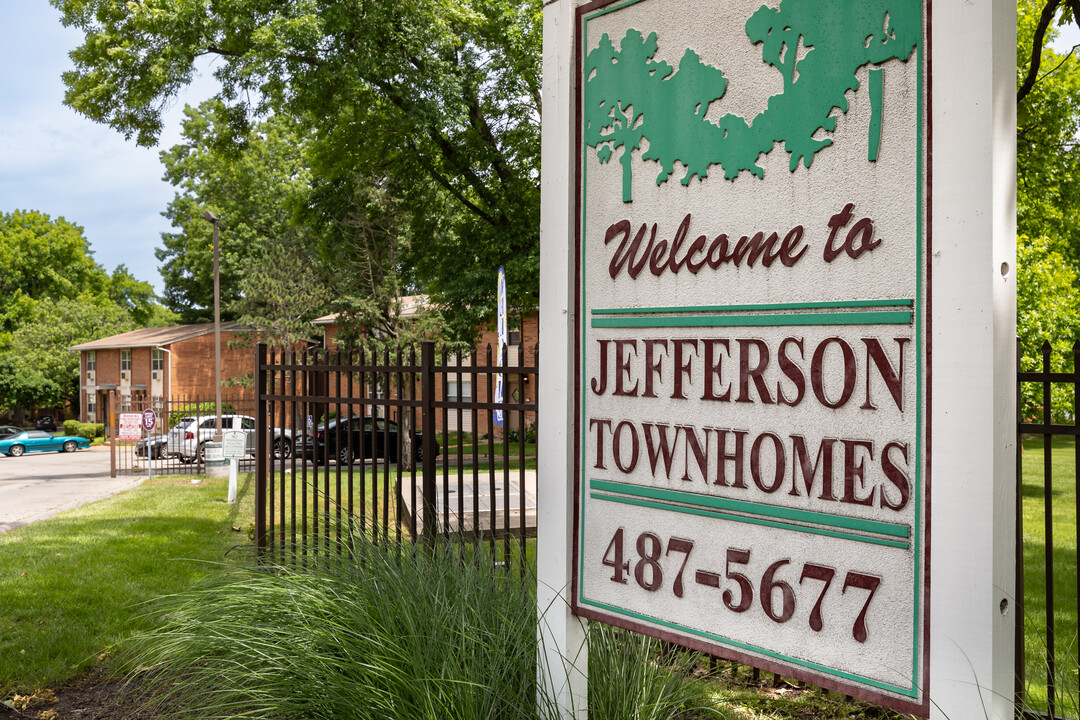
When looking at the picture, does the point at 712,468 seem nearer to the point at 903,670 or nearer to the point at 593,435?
the point at 593,435

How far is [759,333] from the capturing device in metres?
2.55

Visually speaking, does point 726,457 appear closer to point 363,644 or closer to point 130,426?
point 363,644

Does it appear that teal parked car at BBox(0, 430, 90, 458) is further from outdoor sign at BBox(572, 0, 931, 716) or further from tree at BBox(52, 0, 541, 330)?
outdoor sign at BBox(572, 0, 931, 716)

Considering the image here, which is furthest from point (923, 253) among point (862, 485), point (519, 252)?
point (519, 252)

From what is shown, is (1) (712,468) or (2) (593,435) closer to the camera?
(1) (712,468)

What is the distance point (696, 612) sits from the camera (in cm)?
267

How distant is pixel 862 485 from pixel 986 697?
62cm

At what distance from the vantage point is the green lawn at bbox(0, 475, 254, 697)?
17.0ft

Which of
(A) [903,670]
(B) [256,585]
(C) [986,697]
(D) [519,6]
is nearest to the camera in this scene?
(C) [986,697]

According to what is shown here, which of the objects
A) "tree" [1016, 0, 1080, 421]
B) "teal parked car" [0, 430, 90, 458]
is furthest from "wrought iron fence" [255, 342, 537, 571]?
"teal parked car" [0, 430, 90, 458]

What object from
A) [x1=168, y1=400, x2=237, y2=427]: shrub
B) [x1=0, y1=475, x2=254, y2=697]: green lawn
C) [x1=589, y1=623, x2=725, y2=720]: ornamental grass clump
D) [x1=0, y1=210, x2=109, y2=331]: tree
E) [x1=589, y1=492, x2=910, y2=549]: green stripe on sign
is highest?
[x1=0, y1=210, x2=109, y2=331]: tree

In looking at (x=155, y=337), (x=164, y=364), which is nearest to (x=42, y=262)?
(x=155, y=337)

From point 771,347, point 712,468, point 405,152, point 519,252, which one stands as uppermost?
point 405,152

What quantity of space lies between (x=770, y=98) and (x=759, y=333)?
76 cm
